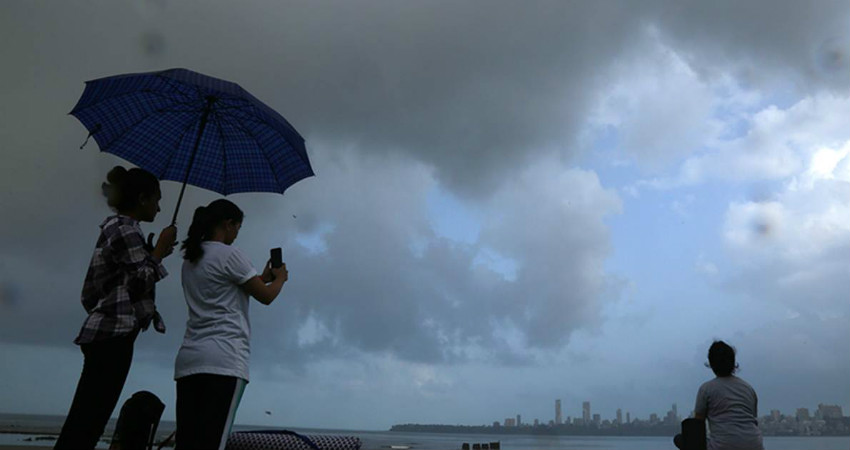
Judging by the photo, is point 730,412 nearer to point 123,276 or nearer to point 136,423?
point 136,423

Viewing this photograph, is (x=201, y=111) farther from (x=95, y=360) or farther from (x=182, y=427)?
(x=182, y=427)

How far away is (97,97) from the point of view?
423cm

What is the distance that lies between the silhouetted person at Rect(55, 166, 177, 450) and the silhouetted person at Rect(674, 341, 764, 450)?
143 inches

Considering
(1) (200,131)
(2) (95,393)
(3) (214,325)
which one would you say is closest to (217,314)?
(3) (214,325)

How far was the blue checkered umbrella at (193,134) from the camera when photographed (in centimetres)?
428

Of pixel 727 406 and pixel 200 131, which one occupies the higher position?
pixel 200 131

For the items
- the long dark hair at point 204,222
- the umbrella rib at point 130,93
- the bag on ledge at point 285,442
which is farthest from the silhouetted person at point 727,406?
the umbrella rib at point 130,93

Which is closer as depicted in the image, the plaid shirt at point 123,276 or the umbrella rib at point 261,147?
the plaid shirt at point 123,276

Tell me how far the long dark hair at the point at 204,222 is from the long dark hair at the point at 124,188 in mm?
438

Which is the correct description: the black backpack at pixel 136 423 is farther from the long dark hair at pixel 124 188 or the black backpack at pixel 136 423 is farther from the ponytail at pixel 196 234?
the long dark hair at pixel 124 188

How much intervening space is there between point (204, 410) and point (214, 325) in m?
0.40

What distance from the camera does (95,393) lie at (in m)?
2.92

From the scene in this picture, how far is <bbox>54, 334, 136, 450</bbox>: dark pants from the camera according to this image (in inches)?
113

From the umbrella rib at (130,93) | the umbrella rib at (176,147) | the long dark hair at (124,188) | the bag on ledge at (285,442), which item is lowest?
the bag on ledge at (285,442)
